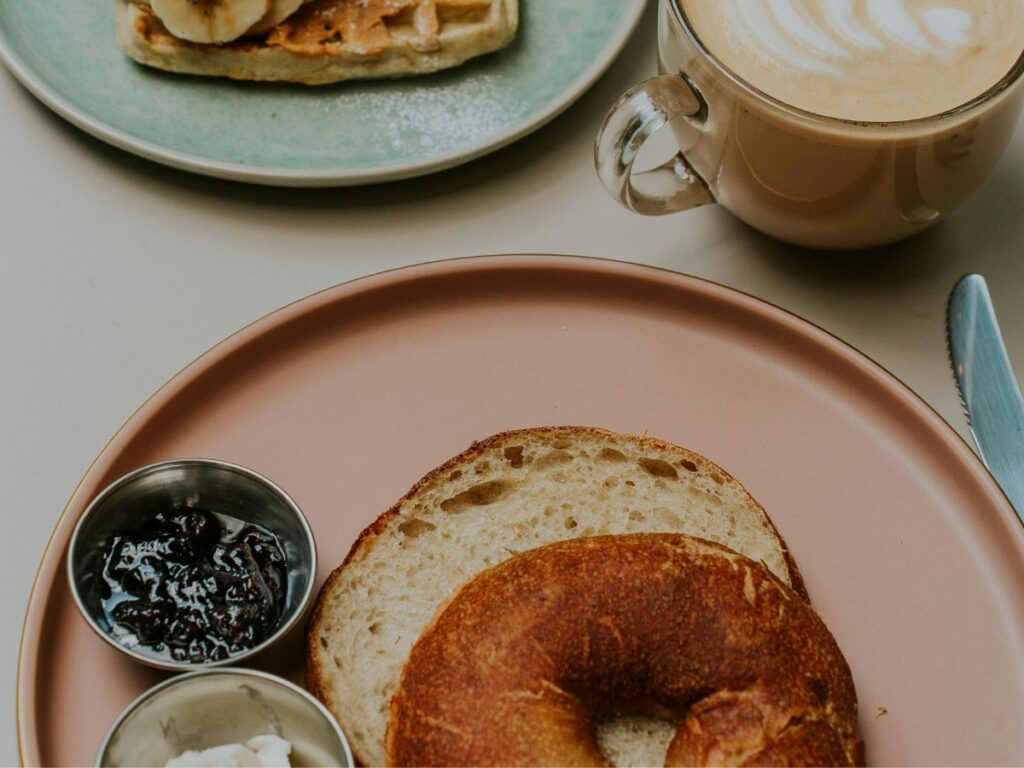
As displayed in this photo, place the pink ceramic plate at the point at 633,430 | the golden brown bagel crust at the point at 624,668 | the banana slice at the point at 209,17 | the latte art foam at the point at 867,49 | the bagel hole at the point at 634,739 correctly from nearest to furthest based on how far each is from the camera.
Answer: the golden brown bagel crust at the point at 624,668, the bagel hole at the point at 634,739, the pink ceramic plate at the point at 633,430, the latte art foam at the point at 867,49, the banana slice at the point at 209,17

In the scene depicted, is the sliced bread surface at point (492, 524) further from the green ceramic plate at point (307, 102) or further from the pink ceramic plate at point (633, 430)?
the green ceramic plate at point (307, 102)

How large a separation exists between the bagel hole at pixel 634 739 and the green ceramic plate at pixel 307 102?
1105mm

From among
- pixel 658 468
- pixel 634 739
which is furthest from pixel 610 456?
pixel 634 739

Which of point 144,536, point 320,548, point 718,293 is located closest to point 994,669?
point 718,293

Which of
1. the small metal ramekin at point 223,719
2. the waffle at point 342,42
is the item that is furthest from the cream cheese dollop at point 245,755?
the waffle at point 342,42

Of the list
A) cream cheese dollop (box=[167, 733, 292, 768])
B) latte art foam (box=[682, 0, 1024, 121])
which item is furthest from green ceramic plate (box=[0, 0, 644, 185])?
cream cheese dollop (box=[167, 733, 292, 768])

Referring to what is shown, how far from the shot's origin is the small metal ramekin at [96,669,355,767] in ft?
5.08


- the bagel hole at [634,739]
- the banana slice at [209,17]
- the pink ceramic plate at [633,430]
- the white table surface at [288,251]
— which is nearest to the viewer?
the bagel hole at [634,739]

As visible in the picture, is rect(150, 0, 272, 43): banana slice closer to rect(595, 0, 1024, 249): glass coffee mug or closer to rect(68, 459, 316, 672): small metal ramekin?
rect(595, 0, 1024, 249): glass coffee mug

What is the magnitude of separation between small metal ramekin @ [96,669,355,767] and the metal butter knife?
118cm

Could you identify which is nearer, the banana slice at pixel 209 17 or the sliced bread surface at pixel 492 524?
the sliced bread surface at pixel 492 524

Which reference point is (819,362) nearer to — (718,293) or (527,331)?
(718,293)

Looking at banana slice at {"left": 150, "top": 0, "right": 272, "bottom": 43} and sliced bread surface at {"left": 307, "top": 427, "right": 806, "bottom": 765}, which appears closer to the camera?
sliced bread surface at {"left": 307, "top": 427, "right": 806, "bottom": 765}

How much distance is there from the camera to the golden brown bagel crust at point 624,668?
1.51 meters
